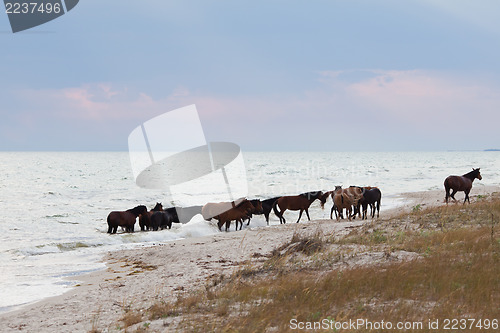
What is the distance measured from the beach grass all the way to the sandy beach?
714mm

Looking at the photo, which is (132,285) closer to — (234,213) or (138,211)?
(234,213)

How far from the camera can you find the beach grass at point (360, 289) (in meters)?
6.10

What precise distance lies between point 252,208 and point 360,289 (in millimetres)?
15718

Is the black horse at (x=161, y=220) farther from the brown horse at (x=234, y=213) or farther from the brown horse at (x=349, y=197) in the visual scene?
the brown horse at (x=349, y=197)

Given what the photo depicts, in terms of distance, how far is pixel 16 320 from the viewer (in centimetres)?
815

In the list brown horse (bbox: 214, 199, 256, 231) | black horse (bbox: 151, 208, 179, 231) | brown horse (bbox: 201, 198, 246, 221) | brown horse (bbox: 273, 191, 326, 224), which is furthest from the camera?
brown horse (bbox: 273, 191, 326, 224)

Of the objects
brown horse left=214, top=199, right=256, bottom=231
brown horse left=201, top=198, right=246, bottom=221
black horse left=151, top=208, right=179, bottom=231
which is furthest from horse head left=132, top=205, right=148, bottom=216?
brown horse left=214, top=199, right=256, bottom=231

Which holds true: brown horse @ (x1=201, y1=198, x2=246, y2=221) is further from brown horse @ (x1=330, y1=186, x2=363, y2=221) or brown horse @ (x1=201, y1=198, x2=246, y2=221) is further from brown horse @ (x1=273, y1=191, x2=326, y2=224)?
brown horse @ (x1=330, y1=186, x2=363, y2=221)

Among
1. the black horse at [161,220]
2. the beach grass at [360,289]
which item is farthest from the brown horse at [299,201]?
the beach grass at [360,289]

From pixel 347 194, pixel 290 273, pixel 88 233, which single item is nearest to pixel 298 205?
pixel 347 194

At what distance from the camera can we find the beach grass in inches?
240

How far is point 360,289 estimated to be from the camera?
7.25 metres

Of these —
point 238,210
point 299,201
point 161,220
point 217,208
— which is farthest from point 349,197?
point 161,220

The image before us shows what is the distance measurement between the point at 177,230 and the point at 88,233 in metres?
4.84
